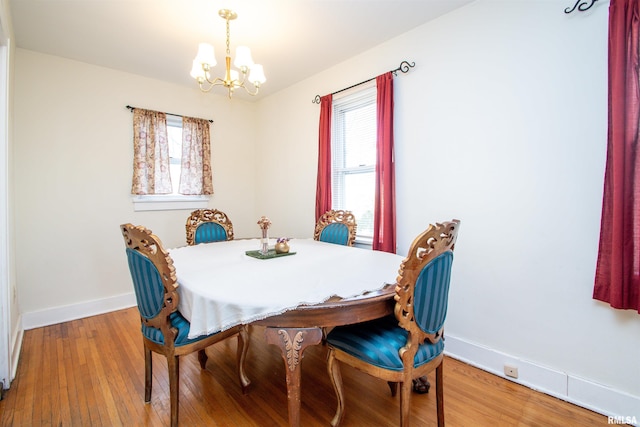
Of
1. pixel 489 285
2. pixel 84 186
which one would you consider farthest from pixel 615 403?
pixel 84 186

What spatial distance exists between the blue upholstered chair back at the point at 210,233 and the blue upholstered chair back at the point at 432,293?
2.30 metres

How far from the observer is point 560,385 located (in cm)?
185

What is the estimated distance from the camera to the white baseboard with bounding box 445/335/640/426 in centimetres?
164

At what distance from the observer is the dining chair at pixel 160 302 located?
1.49 meters

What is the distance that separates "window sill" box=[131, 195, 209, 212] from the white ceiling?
148 cm

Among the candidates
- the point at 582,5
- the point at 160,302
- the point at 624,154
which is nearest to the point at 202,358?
the point at 160,302

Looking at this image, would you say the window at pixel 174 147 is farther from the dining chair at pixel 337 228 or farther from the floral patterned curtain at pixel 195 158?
the dining chair at pixel 337 228

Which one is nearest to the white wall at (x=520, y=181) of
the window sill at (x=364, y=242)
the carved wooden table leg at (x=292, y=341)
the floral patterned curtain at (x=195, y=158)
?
the window sill at (x=364, y=242)

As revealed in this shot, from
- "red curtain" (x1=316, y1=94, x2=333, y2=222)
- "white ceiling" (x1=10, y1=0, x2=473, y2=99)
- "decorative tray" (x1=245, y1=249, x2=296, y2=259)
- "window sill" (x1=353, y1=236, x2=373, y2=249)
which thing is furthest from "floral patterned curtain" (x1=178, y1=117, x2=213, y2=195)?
"window sill" (x1=353, y1=236, x2=373, y2=249)

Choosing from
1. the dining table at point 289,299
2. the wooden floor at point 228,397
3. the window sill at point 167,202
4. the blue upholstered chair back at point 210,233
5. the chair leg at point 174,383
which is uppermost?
the window sill at point 167,202

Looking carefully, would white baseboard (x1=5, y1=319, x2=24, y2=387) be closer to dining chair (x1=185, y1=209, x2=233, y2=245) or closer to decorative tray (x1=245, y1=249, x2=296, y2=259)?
dining chair (x1=185, y1=209, x2=233, y2=245)

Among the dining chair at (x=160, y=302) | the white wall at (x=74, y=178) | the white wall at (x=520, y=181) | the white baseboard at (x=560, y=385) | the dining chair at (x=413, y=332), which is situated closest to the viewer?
the dining chair at (x=413, y=332)

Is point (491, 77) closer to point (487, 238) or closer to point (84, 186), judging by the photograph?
point (487, 238)

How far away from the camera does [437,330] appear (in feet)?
4.72
